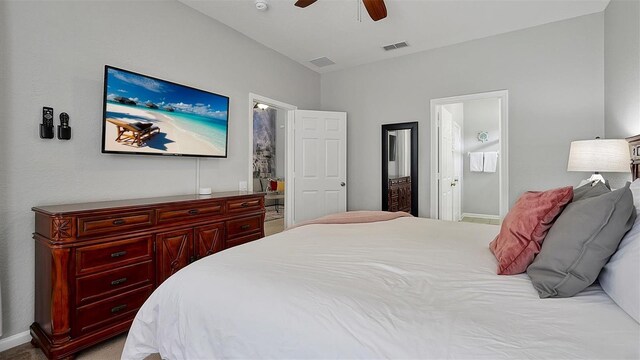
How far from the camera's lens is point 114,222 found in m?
2.01

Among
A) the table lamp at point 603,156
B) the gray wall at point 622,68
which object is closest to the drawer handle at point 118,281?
the table lamp at point 603,156

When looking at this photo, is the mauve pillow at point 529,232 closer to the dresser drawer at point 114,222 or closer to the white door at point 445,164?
the dresser drawer at point 114,222

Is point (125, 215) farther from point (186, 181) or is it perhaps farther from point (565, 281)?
point (565, 281)

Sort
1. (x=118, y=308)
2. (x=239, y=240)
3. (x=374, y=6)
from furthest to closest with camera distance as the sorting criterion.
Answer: (x=239, y=240), (x=374, y=6), (x=118, y=308)

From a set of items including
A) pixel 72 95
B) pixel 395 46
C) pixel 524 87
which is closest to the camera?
pixel 72 95

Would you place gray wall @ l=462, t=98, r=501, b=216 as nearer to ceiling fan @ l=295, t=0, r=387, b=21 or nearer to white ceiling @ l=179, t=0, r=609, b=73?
white ceiling @ l=179, t=0, r=609, b=73

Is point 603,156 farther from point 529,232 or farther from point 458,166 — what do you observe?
point 458,166

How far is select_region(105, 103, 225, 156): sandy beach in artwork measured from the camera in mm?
2355

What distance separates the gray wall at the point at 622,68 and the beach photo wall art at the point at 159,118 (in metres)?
3.65

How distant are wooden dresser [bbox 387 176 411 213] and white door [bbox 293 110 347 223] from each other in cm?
71

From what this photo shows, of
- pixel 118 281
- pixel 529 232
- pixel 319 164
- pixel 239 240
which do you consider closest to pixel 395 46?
pixel 319 164

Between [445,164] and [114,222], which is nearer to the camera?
[114,222]

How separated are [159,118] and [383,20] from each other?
256cm

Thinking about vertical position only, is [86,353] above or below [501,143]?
below
